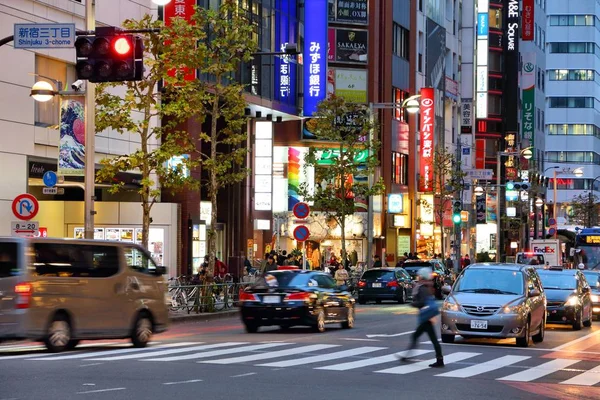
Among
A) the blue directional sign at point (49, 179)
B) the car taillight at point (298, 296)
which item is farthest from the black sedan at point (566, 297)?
the blue directional sign at point (49, 179)

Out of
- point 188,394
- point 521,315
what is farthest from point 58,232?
point 188,394

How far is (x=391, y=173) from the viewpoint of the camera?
79000mm

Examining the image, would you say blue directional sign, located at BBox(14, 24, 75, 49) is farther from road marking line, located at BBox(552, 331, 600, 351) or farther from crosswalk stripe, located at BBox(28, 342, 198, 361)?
road marking line, located at BBox(552, 331, 600, 351)

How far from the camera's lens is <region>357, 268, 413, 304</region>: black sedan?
1939 inches

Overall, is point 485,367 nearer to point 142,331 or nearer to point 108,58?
point 142,331

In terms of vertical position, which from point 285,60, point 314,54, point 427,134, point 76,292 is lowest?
point 76,292

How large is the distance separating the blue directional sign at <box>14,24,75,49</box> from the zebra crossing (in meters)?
6.06

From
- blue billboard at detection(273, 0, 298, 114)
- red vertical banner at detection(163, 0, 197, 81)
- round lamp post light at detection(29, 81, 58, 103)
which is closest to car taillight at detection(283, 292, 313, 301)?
round lamp post light at detection(29, 81, 58, 103)

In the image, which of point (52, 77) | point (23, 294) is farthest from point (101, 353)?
point (52, 77)

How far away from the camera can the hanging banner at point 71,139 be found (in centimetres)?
3566

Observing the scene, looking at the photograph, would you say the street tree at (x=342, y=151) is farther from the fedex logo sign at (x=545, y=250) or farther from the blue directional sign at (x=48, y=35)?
the blue directional sign at (x=48, y=35)

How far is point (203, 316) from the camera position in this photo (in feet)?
118

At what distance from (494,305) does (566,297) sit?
8.80 meters

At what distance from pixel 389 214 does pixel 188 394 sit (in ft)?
208
